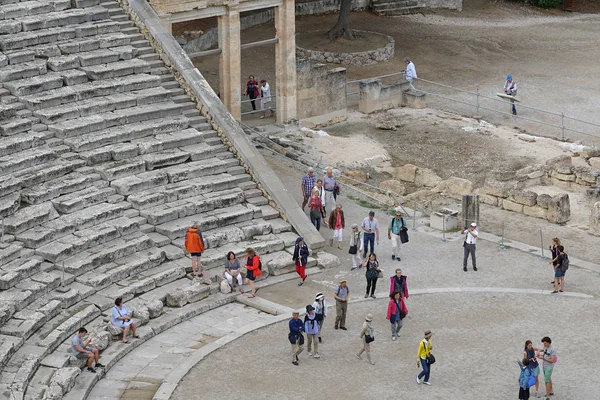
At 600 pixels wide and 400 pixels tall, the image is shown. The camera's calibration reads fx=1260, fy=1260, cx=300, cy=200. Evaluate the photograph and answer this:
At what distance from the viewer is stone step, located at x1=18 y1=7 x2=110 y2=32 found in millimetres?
34000

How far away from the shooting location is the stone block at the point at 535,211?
33.9 m

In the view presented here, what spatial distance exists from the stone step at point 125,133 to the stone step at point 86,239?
257 cm

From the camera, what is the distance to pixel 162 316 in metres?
27.4

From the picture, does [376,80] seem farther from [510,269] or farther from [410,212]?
[510,269]

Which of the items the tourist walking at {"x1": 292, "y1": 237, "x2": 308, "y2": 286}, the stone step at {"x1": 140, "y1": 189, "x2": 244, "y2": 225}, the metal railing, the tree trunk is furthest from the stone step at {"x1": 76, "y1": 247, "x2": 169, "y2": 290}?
the tree trunk

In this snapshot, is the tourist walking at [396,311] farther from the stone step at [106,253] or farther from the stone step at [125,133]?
the stone step at [125,133]

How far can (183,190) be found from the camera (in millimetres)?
31141

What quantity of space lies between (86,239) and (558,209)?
12766 millimetres

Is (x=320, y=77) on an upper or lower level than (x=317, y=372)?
upper

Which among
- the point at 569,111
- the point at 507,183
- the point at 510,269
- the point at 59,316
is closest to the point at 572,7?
the point at 569,111

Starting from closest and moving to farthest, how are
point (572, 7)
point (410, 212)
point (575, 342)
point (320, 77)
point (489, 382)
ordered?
point (489, 382) → point (575, 342) → point (410, 212) → point (320, 77) → point (572, 7)

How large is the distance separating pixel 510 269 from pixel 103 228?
9744 millimetres

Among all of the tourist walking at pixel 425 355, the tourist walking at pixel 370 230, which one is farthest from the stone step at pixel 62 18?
the tourist walking at pixel 425 355

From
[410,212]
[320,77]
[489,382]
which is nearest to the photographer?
[489,382]
